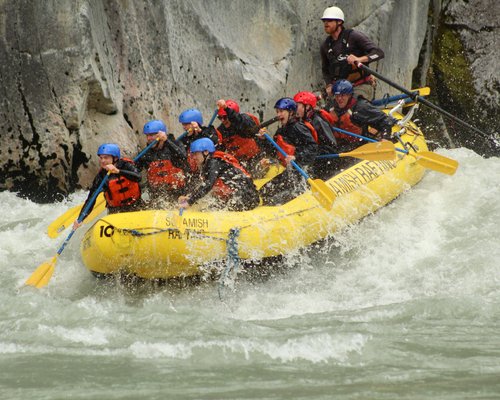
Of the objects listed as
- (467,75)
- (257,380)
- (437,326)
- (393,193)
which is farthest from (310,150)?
(467,75)

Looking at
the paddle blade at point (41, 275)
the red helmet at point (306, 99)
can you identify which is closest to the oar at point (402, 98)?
the red helmet at point (306, 99)

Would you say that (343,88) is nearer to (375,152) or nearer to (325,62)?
(375,152)

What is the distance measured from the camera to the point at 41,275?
6.75 m

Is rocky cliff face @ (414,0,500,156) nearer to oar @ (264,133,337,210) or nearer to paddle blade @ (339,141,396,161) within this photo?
paddle blade @ (339,141,396,161)

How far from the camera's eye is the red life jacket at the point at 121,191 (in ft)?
Answer: 23.8

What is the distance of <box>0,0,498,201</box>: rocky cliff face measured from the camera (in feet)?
27.9

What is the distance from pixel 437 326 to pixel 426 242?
236 centimetres

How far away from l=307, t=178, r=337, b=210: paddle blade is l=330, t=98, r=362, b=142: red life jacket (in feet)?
5.10

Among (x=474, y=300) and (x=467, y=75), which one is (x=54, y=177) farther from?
(x=467, y=75)

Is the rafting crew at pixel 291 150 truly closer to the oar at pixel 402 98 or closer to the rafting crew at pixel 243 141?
the rafting crew at pixel 243 141

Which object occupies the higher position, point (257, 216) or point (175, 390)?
point (257, 216)

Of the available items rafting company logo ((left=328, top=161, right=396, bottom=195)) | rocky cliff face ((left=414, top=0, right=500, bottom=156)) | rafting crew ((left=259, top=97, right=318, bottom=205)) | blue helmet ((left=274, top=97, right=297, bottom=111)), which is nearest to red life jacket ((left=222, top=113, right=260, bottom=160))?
rafting crew ((left=259, top=97, right=318, bottom=205))

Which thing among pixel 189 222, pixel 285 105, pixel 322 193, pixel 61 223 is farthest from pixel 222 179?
pixel 61 223

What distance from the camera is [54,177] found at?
8.81 meters
